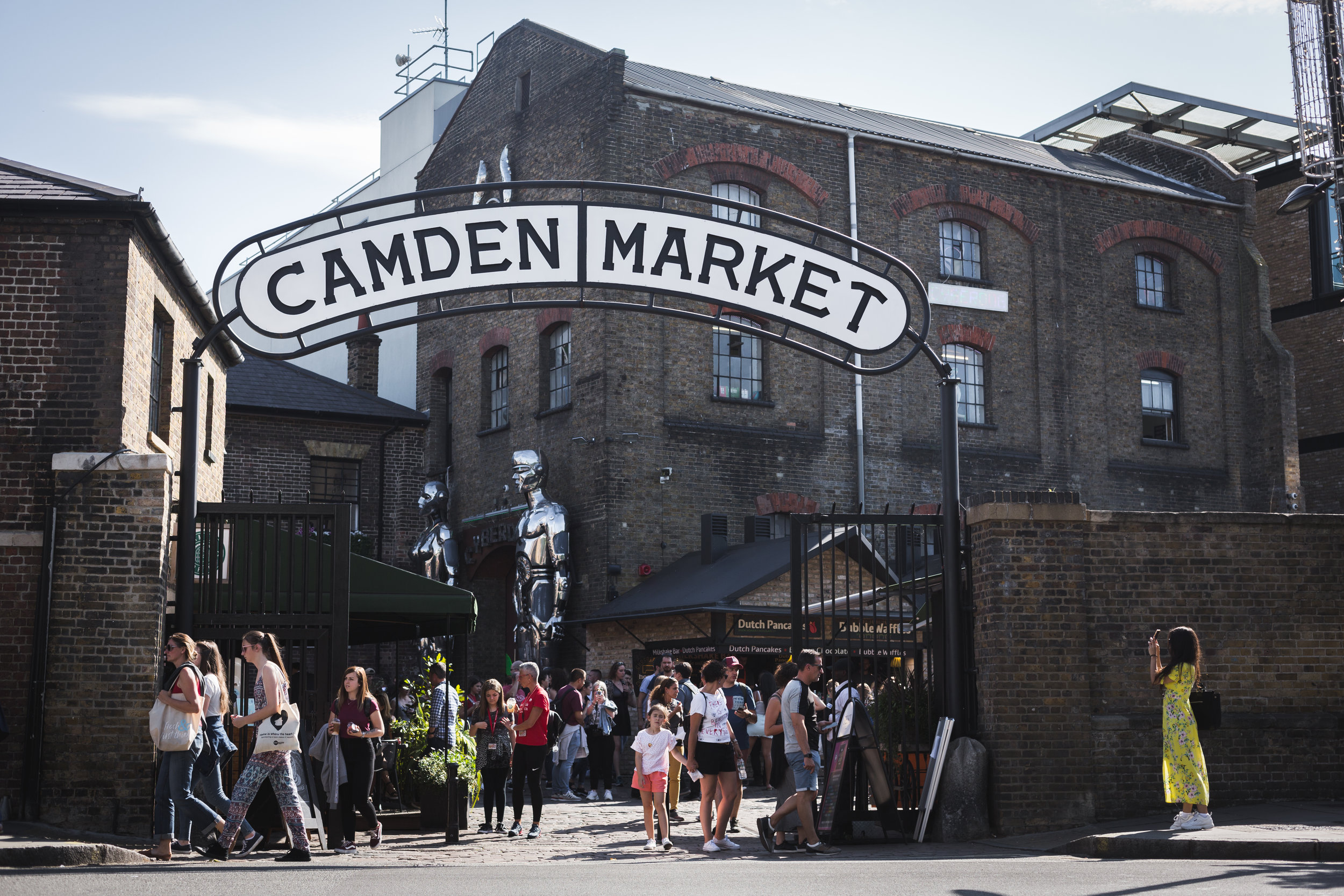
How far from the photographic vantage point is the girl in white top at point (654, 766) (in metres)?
11.3

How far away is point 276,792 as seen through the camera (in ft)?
33.4

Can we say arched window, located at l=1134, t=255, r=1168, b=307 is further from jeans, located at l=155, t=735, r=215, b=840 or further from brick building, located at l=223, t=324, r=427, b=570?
jeans, located at l=155, t=735, r=215, b=840

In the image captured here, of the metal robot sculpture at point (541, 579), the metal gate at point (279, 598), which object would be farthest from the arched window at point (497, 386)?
the metal gate at point (279, 598)

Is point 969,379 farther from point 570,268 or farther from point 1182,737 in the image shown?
point 1182,737

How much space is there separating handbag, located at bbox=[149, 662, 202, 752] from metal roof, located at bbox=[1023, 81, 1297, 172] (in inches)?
1098

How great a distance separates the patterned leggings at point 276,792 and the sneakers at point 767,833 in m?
3.47

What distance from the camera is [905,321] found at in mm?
12695

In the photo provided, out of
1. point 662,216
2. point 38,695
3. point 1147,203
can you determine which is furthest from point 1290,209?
point 38,695

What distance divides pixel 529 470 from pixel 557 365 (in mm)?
2856

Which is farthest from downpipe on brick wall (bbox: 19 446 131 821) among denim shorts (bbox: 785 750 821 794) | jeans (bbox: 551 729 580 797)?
jeans (bbox: 551 729 580 797)

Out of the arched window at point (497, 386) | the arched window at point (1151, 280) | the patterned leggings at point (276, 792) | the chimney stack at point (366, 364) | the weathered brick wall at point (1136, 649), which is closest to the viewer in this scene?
the patterned leggings at point (276, 792)

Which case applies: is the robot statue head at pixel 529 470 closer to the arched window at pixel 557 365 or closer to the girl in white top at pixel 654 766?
the arched window at pixel 557 365

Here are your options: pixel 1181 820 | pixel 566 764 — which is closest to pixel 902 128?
pixel 566 764

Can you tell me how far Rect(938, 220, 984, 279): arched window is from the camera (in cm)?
2688
